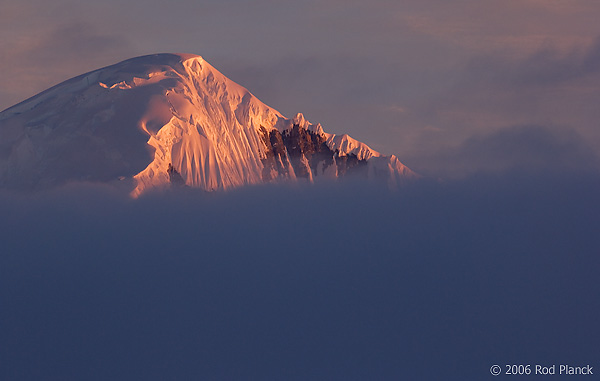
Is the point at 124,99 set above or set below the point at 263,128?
below

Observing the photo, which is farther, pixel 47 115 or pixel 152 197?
pixel 152 197

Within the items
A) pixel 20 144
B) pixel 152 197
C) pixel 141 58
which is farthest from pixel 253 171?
pixel 20 144

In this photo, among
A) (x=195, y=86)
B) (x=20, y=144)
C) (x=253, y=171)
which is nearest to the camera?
(x=20, y=144)

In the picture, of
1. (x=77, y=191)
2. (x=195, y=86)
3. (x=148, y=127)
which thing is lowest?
(x=77, y=191)

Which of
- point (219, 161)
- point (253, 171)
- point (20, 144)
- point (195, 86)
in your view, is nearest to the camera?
point (20, 144)

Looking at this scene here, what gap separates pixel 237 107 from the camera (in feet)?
610

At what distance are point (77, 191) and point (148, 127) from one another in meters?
18.1

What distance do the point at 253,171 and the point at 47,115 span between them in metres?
52.1

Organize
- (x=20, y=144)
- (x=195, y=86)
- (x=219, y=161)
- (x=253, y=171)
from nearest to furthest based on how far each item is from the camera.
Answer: (x=20, y=144), (x=195, y=86), (x=219, y=161), (x=253, y=171)

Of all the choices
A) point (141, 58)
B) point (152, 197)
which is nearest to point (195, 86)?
point (141, 58)

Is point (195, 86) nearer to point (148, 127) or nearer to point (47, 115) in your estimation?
point (148, 127)

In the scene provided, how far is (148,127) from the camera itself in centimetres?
15712

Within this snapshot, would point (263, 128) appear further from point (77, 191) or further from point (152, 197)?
point (77, 191)

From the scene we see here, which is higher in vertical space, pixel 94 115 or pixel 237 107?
pixel 237 107
